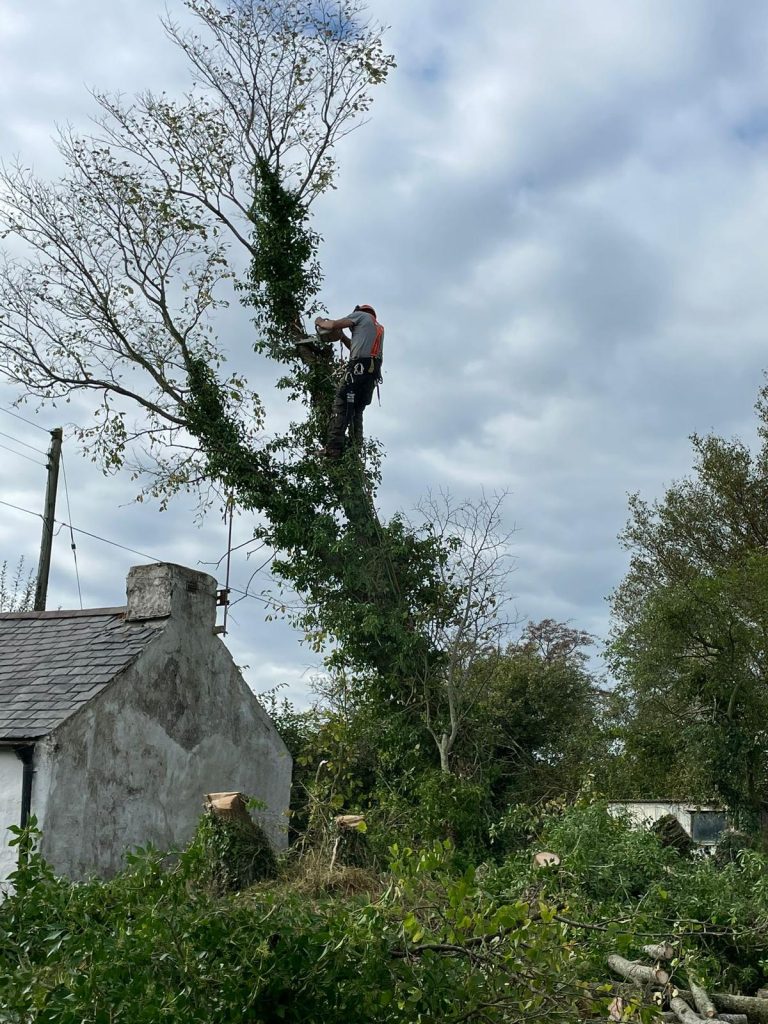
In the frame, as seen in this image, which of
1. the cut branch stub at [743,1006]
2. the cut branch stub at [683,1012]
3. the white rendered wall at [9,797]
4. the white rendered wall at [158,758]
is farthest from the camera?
the white rendered wall at [158,758]

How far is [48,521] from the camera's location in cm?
2334

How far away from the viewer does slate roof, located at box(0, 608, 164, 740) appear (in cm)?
1323

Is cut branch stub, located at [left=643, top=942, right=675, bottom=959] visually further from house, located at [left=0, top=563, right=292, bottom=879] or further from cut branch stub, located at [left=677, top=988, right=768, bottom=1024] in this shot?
house, located at [left=0, top=563, right=292, bottom=879]

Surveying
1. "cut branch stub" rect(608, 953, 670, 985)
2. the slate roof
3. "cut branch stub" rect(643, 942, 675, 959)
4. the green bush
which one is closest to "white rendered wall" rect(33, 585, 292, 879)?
the slate roof

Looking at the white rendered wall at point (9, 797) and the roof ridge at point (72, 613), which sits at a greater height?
the roof ridge at point (72, 613)

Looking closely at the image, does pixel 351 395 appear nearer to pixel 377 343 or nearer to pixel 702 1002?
→ pixel 377 343

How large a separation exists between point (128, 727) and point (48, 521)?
34.3 feet

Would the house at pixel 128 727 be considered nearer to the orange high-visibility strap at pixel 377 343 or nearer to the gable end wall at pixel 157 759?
the gable end wall at pixel 157 759

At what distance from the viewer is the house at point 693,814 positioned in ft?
57.9

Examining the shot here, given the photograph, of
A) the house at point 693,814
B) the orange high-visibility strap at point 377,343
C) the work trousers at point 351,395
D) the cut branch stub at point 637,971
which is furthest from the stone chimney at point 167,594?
the cut branch stub at point 637,971

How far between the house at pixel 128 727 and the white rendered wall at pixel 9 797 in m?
0.01

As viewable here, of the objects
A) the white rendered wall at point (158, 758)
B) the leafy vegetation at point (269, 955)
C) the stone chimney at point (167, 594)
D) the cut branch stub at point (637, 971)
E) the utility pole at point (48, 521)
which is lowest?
the cut branch stub at point (637, 971)

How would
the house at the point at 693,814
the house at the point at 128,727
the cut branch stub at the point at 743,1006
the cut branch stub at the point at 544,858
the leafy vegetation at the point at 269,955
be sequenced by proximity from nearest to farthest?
the leafy vegetation at the point at 269,955, the cut branch stub at the point at 743,1006, the cut branch stub at the point at 544,858, the house at the point at 128,727, the house at the point at 693,814

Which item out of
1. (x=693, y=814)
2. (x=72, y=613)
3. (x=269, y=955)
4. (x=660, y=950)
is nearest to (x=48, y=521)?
(x=72, y=613)
